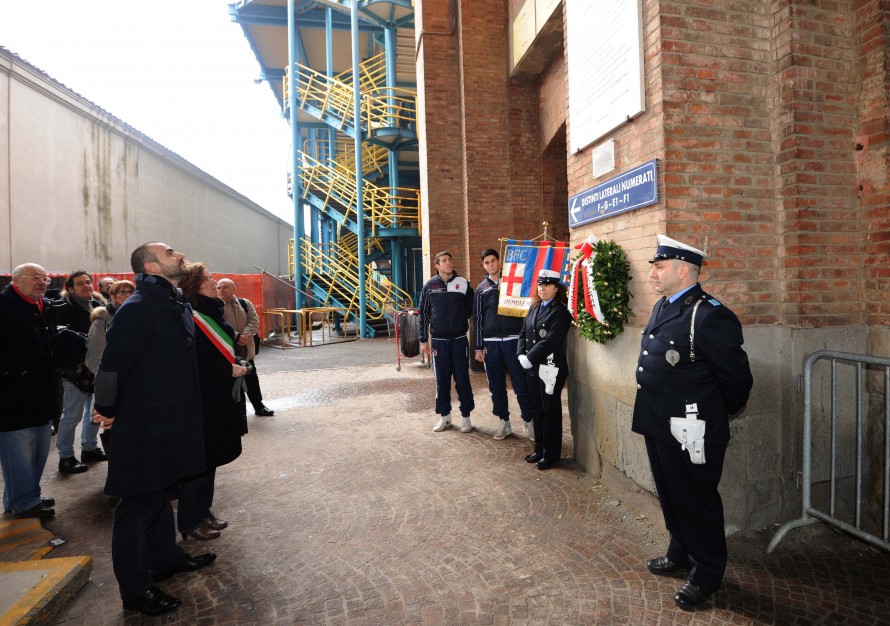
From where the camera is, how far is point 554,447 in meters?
4.50

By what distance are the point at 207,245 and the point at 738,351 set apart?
921 inches

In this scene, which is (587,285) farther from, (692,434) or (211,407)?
(211,407)

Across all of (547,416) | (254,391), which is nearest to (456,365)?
(547,416)

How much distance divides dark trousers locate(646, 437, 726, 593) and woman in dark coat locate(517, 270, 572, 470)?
1695 mm

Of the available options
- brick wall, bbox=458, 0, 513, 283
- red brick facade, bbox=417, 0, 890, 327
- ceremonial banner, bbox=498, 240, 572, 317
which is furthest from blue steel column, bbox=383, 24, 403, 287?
red brick facade, bbox=417, 0, 890, 327

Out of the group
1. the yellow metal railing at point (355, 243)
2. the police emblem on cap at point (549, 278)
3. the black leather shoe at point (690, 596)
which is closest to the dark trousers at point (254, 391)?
the police emblem on cap at point (549, 278)

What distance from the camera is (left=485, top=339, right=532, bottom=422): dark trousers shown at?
523cm

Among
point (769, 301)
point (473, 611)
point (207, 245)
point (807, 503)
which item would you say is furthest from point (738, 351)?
point (207, 245)

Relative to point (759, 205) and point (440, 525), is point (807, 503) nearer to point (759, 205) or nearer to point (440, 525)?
point (759, 205)

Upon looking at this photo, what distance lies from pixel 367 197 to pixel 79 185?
27.7 feet

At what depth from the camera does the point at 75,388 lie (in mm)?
4738

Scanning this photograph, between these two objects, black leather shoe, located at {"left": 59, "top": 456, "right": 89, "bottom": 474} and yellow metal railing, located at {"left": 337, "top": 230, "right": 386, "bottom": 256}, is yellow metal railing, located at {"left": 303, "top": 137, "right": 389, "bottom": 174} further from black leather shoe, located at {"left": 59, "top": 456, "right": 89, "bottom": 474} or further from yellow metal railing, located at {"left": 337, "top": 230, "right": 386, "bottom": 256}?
black leather shoe, located at {"left": 59, "top": 456, "right": 89, "bottom": 474}

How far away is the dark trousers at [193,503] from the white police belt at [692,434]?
3011 mm

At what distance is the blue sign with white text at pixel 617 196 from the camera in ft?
11.1
